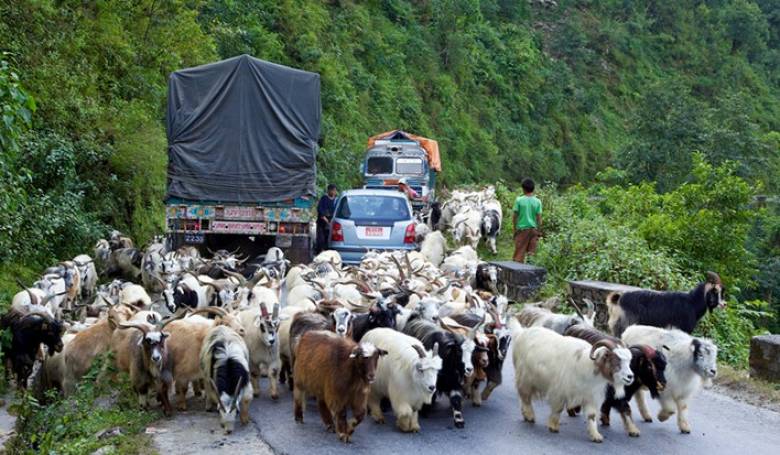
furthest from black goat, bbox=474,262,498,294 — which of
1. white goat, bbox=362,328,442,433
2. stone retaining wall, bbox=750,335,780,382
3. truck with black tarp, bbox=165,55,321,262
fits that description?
white goat, bbox=362,328,442,433

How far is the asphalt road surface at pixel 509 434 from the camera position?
6.80m

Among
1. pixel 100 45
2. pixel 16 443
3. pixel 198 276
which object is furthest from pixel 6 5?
Result: pixel 16 443

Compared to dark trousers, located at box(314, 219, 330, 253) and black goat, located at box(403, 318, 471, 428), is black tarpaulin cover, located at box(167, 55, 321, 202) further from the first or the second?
black goat, located at box(403, 318, 471, 428)

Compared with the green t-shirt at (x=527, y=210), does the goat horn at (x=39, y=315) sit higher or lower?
lower

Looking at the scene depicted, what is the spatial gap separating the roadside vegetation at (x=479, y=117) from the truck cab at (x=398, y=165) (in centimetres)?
233


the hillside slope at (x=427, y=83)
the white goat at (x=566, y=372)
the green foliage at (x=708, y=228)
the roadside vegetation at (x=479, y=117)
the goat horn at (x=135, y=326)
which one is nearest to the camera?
the white goat at (x=566, y=372)

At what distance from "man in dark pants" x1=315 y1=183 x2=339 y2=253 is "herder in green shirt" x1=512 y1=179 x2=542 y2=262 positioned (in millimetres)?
3806

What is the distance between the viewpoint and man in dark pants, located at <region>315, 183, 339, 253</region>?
16641 millimetres

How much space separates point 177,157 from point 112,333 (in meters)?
6.41

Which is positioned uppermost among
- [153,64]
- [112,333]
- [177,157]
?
[153,64]

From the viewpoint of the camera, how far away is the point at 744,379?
9.03 m

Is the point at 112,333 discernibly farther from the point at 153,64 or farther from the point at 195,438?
the point at 153,64

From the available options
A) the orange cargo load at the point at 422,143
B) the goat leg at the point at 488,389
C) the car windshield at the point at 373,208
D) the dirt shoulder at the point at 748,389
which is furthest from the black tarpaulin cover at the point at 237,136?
the orange cargo load at the point at 422,143

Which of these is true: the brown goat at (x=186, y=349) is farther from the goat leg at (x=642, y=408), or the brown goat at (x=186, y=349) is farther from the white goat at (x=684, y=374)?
the white goat at (x=684, y=374)
